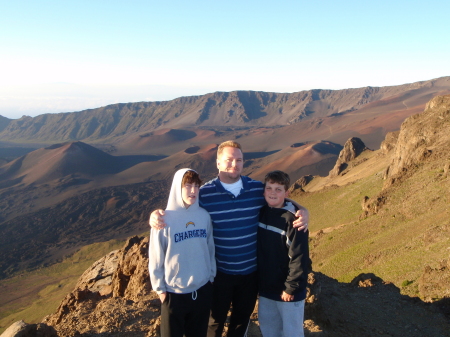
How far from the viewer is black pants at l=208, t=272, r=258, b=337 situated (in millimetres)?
3709

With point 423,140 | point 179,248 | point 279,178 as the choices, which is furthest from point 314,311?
point 423,140

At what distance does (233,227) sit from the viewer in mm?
3625

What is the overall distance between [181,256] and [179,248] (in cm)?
9

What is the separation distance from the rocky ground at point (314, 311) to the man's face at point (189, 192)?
246 cm

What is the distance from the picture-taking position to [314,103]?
558 feet

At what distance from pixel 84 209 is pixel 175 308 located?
58.7 meters

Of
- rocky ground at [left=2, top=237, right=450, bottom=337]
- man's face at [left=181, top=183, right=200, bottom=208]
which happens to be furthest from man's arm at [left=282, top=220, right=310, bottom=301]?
rocky ground at [left=2, top=237, right=450, bottom=337]

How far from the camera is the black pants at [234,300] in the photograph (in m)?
3.71

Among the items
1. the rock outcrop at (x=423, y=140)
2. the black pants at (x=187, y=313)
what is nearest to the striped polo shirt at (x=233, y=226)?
the black pants at (x=187, y=313)

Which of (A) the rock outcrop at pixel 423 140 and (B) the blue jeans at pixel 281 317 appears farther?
(A) the rock outcrop at pixel 423 140

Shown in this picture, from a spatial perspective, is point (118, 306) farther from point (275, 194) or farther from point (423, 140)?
point (423, 140)

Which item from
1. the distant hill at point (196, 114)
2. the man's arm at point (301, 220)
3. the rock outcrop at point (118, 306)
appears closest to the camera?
the man's arm at point (301, 220)

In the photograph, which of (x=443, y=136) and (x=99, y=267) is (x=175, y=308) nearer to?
(x=99, y=267)

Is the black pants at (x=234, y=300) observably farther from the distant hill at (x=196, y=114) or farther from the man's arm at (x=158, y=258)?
the distant hill at (x=196, y=114)
